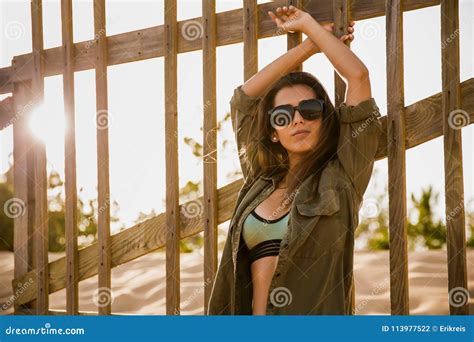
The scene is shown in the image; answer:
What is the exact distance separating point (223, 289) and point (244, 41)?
123 centimetres

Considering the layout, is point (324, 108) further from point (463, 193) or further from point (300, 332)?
point (300, 332)

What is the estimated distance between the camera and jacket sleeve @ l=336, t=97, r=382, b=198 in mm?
2518

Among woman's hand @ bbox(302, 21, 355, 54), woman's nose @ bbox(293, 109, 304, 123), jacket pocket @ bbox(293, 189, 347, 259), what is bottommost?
jacket pocket @ bbox(293, 189, 347, 259)

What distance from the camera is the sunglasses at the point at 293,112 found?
255 cm

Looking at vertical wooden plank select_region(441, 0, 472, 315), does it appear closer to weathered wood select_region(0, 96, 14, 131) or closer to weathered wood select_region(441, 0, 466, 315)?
weathered wood select_region(441, 0, 466, 315)

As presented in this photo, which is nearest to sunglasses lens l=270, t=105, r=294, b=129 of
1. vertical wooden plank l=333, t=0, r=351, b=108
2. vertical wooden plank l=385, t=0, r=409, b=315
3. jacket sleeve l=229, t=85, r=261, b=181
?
jacket sleeve l=229, t=85, r=261, b=181

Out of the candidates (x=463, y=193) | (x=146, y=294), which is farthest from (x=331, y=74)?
(x=146, y=294)

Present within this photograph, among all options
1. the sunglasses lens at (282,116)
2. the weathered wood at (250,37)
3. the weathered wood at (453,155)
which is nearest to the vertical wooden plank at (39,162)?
the weathered wood at (250,37)

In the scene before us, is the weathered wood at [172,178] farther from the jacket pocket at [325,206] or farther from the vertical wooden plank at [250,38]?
the jacket pocket at [325,206]

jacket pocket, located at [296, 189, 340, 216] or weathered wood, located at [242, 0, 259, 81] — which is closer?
jacket pocket, located at [296, 189, 340, 216]

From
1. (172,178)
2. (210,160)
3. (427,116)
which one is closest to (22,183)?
(172,178)

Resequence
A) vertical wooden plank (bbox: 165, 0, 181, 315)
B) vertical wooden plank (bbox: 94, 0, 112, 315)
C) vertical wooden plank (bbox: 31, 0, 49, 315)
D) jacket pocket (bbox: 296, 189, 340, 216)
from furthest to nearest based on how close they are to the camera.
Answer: vertical wooden plank (bbox: 31, 0, 49, 315) → vertical wooden plank (bbox: 94, 0, 112, 315) → vertical wooden plank (bbox: 165, 0, 181, 315) → jacket pocket (bbox: 296, 189, 340, 216)

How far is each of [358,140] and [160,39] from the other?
1.48 metres

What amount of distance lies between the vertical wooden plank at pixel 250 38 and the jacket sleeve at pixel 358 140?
2.22 ft
